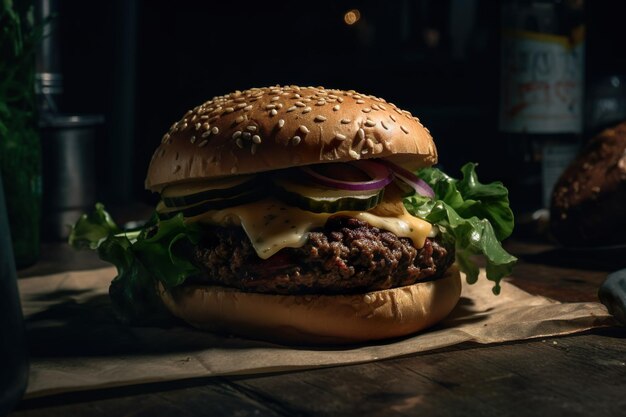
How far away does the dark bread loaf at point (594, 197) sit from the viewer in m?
2.58

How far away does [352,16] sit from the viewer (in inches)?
138

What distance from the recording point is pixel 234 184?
1.74 meters

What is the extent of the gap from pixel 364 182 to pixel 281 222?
17 centimetres

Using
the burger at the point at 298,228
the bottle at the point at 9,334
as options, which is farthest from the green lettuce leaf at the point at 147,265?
the bottle at the point at 9,334

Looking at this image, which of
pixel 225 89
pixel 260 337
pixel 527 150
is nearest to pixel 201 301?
pixel 260 337

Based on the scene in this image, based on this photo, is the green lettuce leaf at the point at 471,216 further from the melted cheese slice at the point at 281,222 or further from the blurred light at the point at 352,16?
the blurred light at the point at 352,16

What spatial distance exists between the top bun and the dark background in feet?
4.23

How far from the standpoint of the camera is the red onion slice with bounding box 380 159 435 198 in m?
1.83

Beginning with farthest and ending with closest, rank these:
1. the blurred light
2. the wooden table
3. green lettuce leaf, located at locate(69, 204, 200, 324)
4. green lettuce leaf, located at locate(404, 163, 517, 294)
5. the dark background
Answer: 1. the blurred light
2. the dark background
3. green lettuce leaf, located at locate(404, 163, 517, 294)
4. green lettuce leaf, located at locate(69, 204, 200, 324)
5. the wooden table

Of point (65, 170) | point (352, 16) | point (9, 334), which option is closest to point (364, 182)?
point (9, 334)

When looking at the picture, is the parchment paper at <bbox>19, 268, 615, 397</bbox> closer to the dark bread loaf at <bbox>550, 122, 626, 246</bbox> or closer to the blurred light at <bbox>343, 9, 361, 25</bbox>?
the dark bread loaf at <bbox>550, 122, 626, 246</bbox>

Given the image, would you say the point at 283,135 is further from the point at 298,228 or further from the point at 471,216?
the point at 471,216

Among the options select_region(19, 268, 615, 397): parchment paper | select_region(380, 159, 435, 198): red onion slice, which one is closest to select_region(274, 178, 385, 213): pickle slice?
select_region(380, 159, 435, 198): red onion slice

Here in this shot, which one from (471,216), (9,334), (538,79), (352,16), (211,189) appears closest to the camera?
(9,334)
